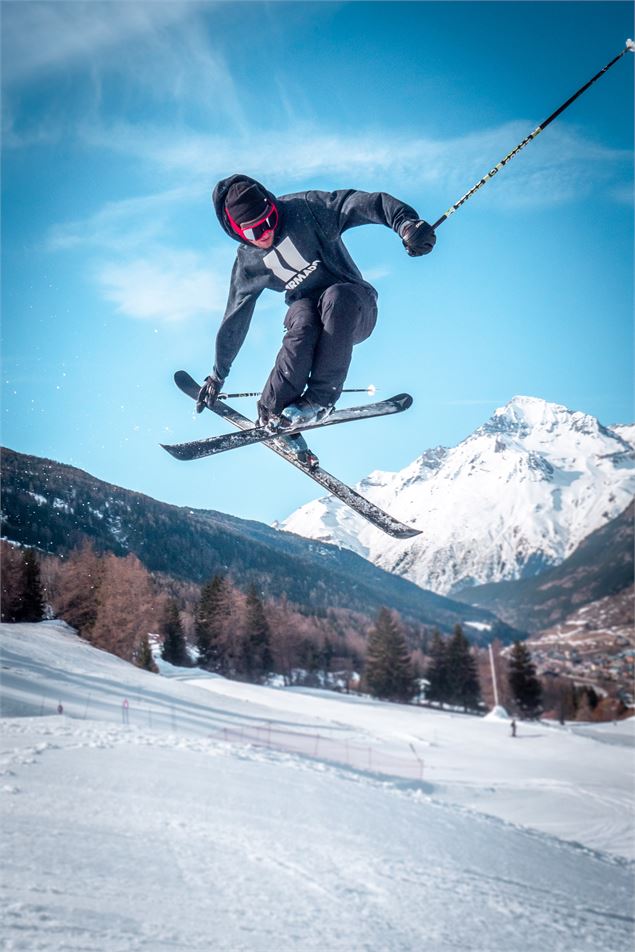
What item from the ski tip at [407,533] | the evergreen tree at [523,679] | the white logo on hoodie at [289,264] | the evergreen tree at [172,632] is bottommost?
the evergreen tree at [523,679]

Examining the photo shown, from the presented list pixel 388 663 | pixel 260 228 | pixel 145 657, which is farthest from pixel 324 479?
pixel 388 663

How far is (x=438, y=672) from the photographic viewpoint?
6.79 m

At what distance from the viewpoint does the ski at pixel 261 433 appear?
2.44 metres

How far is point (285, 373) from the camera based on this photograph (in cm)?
225

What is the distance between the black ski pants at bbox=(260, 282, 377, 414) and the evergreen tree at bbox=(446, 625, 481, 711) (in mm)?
4544

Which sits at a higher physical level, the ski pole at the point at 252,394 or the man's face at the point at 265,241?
the man's face at the point at 265,241

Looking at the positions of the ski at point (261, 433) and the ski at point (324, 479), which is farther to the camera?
the ski at point (324, 479)

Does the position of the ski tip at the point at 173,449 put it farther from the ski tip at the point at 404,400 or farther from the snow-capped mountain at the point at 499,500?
the ski tip at the point at 404,400

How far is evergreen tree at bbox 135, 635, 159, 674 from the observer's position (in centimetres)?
386

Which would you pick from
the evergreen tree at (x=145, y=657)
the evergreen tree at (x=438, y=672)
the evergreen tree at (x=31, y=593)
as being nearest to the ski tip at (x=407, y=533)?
the evergreen tree at (x=145, y=657)

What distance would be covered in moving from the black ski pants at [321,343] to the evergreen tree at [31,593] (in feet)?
9.48

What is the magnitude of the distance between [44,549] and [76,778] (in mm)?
5889

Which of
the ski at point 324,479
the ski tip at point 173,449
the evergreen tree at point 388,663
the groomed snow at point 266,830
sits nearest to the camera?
the ski at point 324,479

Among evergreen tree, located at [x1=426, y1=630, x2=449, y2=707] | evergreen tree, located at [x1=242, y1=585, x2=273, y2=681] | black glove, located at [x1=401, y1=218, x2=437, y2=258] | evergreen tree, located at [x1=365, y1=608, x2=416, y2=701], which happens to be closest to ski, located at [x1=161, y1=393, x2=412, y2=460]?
black glove, located at [x1=401, y1=218, x2=437, y2=258]
